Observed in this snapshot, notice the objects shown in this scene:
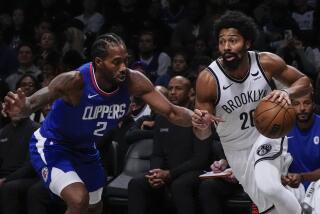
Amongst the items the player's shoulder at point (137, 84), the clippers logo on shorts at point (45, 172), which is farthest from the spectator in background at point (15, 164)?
the player's shoulder at point (137, 84)

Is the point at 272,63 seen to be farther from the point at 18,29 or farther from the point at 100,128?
the point at 18,29

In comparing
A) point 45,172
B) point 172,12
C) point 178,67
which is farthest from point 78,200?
point 172,12

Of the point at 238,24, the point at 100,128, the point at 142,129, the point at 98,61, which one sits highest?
the point at 238,24

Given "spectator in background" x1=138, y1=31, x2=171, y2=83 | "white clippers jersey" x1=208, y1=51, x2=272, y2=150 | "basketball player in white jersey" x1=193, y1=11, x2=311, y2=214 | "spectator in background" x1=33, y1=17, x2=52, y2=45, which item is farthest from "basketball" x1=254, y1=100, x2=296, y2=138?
"spectator in background" x1=33, y1=17, x2=52, y2=45

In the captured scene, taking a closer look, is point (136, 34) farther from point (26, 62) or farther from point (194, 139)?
point (194, 139)

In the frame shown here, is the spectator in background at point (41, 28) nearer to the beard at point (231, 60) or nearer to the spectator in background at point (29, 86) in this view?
the spectator in background at point (29, 86)

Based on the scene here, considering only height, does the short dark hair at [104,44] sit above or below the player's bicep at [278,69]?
above

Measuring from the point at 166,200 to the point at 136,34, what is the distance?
3.50 meters

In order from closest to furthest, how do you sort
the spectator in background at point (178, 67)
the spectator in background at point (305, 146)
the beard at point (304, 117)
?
1. the spectator in background at point (305, 146)
2. the beard at point (304, 117)
3. the spectator in background at point (178, 67)

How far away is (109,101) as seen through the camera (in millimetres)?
5641

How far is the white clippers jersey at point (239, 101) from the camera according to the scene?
5.71 m

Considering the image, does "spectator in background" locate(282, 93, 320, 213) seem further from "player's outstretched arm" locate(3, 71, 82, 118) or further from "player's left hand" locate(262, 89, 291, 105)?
"player's outstretched arm" locate(3, 71, 82, 118)

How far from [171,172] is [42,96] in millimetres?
1862

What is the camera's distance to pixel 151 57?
9406 millimetres
